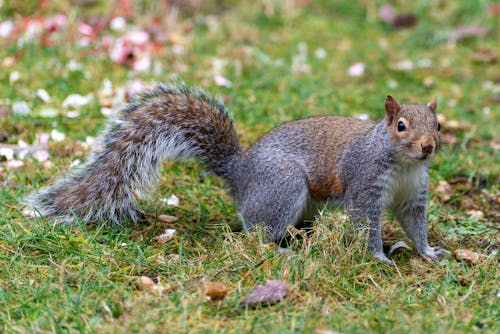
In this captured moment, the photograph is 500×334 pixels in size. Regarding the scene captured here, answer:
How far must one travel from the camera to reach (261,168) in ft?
10.9

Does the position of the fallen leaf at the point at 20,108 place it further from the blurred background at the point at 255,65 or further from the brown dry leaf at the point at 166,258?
the brown dry leaf at the point at 166,258

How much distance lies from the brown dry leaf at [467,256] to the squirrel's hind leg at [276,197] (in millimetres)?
683

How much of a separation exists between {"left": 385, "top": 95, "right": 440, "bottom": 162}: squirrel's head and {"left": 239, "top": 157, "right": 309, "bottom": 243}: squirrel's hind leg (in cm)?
48

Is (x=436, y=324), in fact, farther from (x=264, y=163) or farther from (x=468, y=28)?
(x=468, y=28)

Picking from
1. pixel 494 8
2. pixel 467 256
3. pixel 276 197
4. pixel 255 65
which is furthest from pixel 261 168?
pixel 494 8

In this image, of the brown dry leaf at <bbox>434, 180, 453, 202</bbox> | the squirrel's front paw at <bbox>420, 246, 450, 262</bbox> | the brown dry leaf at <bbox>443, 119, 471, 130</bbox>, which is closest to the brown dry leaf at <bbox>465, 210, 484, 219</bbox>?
the brown dry leaf at <bbox>434, 180, 453, 202</bbox>

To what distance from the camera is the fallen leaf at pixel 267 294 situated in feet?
8.40

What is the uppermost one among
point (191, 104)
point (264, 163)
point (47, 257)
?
point (191, 104)

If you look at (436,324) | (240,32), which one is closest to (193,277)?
(436,324)

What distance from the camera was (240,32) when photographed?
6.29m

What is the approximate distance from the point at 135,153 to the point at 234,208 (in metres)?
0.67

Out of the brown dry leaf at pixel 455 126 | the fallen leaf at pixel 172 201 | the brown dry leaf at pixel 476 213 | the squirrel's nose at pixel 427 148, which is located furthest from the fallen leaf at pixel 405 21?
the squirrel's nose at pixel 427 148

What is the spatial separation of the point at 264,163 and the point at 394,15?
4.24 metres

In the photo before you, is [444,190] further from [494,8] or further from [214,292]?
[494,8]
